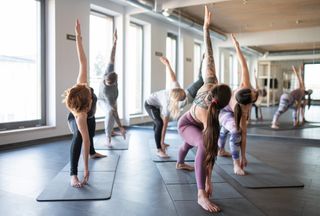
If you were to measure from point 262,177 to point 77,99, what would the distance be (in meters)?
2.04

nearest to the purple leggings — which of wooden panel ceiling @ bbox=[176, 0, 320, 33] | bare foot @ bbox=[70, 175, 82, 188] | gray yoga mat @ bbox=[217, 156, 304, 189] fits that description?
gray yoga mat @ bbox=[217, 156, 304, 189]

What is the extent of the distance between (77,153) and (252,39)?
5057 millimetres

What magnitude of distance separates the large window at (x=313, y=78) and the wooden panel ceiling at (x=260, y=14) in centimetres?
93

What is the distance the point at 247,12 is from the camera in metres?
6.13

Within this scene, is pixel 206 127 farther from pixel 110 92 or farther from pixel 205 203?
pixel 110 92

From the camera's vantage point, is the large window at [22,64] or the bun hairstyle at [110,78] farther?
the large window at [22,64]

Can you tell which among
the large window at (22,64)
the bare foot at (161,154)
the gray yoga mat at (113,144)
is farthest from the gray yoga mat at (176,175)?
the large window at (22,64)

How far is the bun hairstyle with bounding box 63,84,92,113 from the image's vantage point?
2.64m

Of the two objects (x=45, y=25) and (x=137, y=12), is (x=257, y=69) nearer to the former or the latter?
(x=137, y=12)

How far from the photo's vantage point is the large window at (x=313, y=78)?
5406 millimetres

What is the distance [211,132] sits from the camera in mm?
2268

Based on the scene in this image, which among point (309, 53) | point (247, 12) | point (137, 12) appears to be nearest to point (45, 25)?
point (137, 12)

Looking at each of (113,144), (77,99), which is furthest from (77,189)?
(113,144)

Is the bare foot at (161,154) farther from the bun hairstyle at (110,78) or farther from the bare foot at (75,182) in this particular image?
the bare foot at (75,182)
